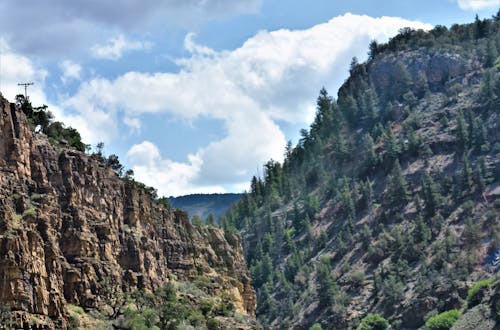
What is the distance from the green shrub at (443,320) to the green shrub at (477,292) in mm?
3006

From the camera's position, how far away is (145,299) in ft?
305

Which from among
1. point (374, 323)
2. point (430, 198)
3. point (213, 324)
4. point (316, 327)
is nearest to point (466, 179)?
point (430, 198)

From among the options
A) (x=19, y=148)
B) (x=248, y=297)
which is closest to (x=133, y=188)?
(x=19, y=148)

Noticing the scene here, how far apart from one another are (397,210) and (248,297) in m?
78.8

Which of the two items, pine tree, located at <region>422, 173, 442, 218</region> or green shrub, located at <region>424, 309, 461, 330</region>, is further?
pine tree, located at <region>422, 173, 442, 218</region>

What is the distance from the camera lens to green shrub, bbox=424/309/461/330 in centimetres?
15812

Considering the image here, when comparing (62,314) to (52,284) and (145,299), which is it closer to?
(52,284)

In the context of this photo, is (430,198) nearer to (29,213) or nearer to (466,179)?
(466,179)

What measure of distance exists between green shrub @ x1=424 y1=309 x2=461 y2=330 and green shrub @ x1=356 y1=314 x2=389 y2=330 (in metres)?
8.80

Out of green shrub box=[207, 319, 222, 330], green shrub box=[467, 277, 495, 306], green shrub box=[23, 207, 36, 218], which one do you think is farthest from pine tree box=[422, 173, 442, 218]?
green shrub box=[23, 207, 36, 218]

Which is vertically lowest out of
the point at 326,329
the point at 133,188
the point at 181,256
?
the point at 326,329

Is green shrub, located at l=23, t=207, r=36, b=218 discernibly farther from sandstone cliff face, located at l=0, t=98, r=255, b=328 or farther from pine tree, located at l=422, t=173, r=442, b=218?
pine tree, located at l=422, t=173, r=442, b=218

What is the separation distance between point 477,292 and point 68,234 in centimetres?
9496

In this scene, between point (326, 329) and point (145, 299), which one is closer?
point (145, 299)
